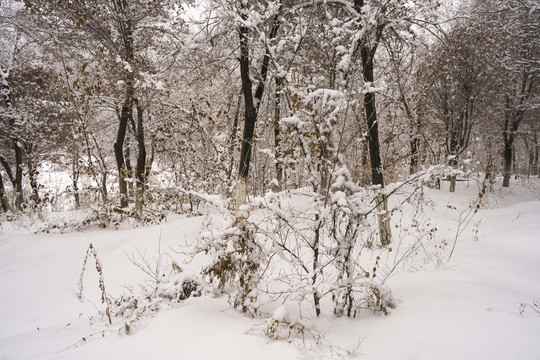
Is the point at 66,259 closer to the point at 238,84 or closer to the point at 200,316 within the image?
the point at 200,316

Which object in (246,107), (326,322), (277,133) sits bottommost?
(326,322)

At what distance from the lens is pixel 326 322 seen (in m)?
3.08

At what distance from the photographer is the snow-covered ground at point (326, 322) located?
2.37 metres

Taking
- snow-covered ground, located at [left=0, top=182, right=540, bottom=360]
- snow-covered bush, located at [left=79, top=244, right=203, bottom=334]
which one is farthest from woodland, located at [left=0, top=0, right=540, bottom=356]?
snow-covered ground, located at [left=0, top=182, right=540, bottom=360]

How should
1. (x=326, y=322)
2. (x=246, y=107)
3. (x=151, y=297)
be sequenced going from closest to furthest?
(x=326, y=322), (x=151, y=297), (x=246, y=107)

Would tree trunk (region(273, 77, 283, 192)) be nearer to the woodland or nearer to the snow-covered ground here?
the woodland

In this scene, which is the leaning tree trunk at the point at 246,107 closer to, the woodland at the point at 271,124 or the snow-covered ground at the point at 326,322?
the woodland at the point at 271,124

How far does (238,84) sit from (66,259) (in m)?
9.10

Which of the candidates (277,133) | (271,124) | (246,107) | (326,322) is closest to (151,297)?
(326,322)

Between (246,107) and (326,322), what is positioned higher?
(246,107)

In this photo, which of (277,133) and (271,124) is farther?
(277,133)

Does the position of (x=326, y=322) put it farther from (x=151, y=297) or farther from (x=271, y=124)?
(x=271, y=124)

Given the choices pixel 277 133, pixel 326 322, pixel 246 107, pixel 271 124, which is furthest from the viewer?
pixel 277 133

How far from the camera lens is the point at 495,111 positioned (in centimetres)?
1494
